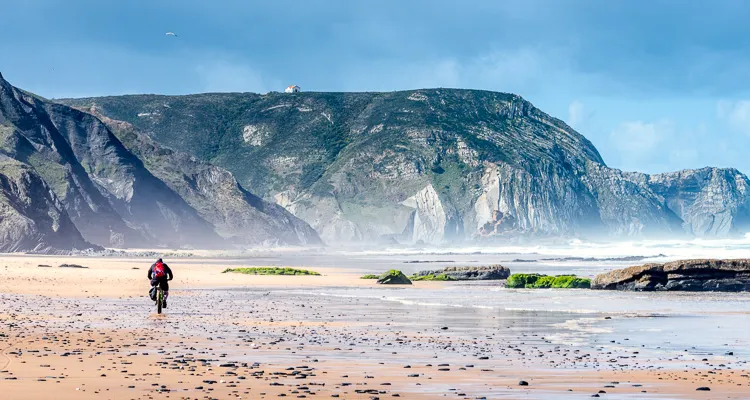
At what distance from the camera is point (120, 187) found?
16825cm

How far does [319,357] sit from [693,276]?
1020 inches

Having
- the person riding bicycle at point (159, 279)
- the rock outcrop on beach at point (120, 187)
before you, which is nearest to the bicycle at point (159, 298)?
the person riding bicycle at point (159, 279)

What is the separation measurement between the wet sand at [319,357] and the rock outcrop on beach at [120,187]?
99422 mm

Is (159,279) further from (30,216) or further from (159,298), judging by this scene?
(30,216)

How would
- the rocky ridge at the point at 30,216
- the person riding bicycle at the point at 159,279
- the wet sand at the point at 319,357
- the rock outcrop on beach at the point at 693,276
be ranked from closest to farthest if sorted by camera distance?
1. the wet sand at the point at 319,357
2. the person riding bicycle at the point at 159,279
3. the rock outcrop on beach at the point at 693,276
4. the rocky ridge at the point at 30,216

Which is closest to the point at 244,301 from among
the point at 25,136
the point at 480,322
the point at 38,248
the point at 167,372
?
the point at 480,322

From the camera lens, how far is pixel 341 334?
22.9 metres

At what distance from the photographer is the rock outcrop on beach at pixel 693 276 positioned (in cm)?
4041

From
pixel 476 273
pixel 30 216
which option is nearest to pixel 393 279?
pixel 476 273

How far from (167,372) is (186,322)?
33.4 feet

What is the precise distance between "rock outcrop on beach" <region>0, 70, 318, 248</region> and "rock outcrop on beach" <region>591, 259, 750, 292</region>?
92670 millimetres

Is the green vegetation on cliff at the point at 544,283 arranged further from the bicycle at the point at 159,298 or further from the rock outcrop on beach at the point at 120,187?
the rock outcrop on beach at the point at 120,187

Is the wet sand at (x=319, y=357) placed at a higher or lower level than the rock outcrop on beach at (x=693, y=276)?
lower

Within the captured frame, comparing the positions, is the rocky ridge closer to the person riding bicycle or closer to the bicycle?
the person riding bicycle
